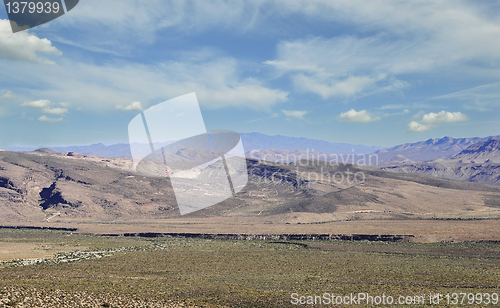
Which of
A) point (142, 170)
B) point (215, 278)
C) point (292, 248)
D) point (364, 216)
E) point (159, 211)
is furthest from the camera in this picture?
point (142, 170)

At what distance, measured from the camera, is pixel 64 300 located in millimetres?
18422

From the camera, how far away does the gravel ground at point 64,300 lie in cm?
1705

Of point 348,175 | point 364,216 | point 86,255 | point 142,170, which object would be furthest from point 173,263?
point 348,175

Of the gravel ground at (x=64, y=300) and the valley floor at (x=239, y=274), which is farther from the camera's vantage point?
the valley floor at (x=239, y=274)

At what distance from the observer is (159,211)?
319 feet

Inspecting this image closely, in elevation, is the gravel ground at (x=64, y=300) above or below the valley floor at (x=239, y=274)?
above

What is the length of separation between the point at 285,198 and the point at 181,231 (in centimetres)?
5072

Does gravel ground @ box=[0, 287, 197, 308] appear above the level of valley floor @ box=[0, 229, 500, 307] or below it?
above

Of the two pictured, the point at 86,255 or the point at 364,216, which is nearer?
the point at 86,255

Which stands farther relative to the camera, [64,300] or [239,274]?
[239,274]

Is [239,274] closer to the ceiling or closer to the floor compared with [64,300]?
closer to the floor

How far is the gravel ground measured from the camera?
55.9 feet

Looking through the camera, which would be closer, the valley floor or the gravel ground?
the gravel ground

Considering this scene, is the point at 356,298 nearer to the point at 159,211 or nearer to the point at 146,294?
the point at 146,294
